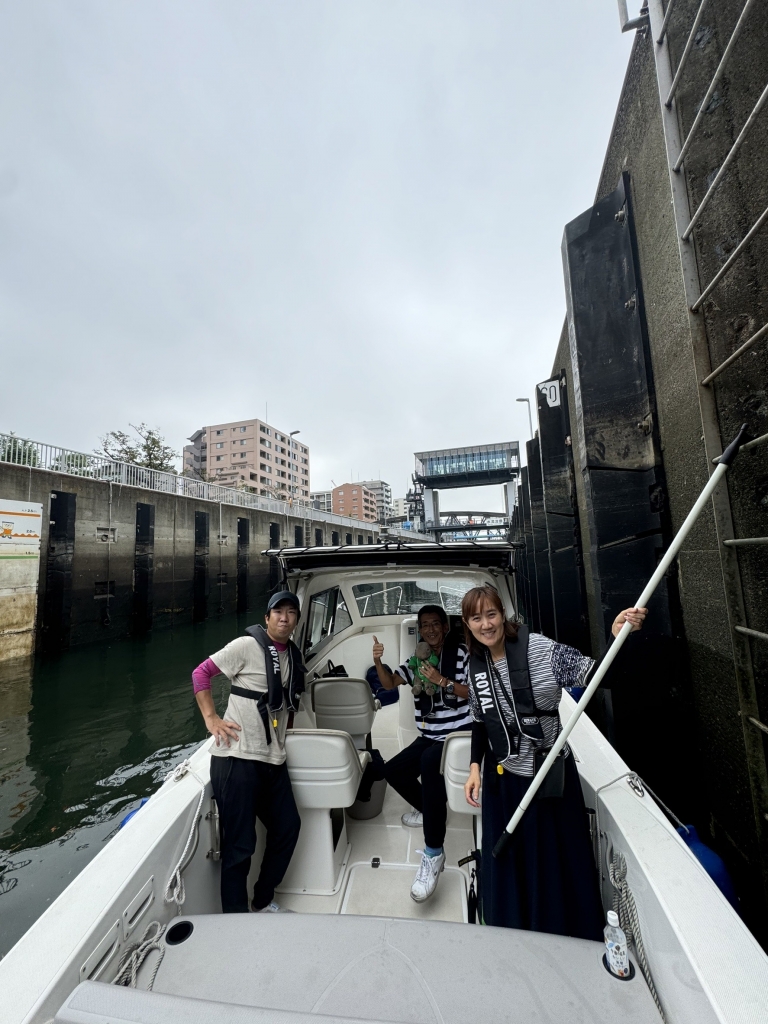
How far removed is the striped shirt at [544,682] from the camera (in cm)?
202

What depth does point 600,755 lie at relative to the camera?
2.48m

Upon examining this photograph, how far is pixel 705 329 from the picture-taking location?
235 centimetres

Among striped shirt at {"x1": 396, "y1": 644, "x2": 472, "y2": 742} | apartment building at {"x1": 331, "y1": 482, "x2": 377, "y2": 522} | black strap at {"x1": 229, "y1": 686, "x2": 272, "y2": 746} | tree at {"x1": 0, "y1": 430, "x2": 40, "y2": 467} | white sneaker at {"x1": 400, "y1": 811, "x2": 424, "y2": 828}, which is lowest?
white sneaker at {"x1": 400, "y1": 811, "x2": 424, "y2": 828}

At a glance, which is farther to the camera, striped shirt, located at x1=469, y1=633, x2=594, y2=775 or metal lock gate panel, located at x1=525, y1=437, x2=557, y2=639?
metal lock gate panel, located at x1=525, y1=437, x2=557, y2=639

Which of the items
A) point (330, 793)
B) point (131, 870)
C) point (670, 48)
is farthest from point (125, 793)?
point (670, 48)

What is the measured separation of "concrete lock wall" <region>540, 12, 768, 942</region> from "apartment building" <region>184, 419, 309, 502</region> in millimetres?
76331

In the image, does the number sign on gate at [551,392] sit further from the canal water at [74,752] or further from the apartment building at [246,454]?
the apartment building at [246,454]

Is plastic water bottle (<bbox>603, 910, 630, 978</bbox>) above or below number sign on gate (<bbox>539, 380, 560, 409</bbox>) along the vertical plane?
below

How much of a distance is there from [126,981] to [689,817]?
332 cm

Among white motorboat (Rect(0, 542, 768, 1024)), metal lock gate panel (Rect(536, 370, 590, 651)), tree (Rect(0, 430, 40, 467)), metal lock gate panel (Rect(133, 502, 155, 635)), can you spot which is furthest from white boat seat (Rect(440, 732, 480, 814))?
metal lock gate panel (Rect(133, 502, 155, 635))

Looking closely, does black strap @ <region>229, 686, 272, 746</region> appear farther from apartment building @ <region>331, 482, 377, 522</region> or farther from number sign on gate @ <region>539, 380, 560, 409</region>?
apartment building @ <region>331, 482, 377, 522</region>

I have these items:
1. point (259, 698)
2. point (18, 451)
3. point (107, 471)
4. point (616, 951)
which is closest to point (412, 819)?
point (259, 698)

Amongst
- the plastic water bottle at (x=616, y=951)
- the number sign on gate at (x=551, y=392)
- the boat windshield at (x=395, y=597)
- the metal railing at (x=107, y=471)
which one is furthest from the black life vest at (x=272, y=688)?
the metal railing at (x=107, y=471)

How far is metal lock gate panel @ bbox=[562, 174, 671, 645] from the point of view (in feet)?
10.7
